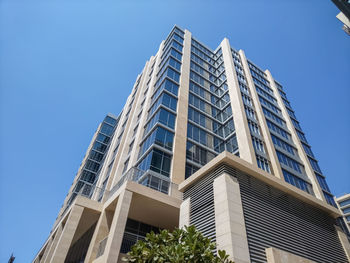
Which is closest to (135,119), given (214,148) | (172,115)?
(172,115)

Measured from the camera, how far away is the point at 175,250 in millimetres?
8102

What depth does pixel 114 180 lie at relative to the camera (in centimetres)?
2645

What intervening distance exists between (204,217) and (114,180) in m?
15.8

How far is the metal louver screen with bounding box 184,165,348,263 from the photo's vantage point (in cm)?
1246

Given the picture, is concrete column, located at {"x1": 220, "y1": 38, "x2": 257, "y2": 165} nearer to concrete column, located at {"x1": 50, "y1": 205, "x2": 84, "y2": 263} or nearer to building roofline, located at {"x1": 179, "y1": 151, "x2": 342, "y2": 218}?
building roofline, located at {"x1": 179, "y1": 151, "x2": 342, "y2": 218}

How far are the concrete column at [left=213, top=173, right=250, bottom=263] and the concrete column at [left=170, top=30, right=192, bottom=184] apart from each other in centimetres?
789

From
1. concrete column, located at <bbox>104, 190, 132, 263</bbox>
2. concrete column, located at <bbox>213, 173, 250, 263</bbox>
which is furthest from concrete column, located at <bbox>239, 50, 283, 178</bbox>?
concrete column, located at <bbox>104, 190, 132, 263</bbox>

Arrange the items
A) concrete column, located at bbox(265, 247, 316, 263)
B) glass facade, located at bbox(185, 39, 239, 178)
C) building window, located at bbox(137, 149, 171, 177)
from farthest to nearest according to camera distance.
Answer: glass facade, located at bbox(185, 39, 239, 178)
building window, located at bbox(137, 149, 171, 177)
concrete column, located at bbox(265, 247, 316, 263)

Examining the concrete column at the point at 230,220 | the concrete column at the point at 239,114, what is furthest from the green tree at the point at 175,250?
the concrete column at the point at 239,114

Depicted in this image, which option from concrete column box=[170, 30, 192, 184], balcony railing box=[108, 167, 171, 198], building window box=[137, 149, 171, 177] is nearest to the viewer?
balcony railing box=[108, 167, 171, 198]

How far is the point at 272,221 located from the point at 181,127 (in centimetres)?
1461

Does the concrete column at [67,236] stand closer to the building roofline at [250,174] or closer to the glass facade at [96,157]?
the building roofline at [250,174]

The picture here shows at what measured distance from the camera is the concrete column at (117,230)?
492 inches

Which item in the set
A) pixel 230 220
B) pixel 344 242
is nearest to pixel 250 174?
pixel 230 220
